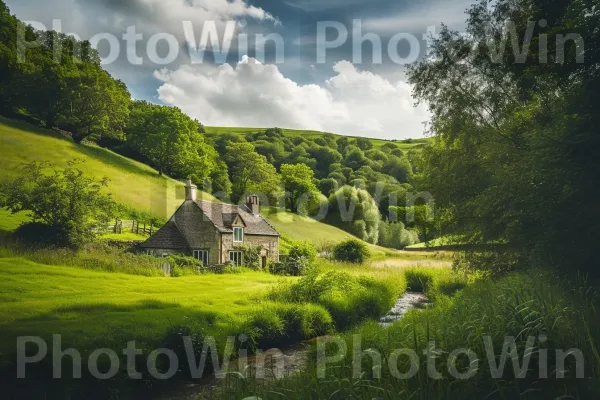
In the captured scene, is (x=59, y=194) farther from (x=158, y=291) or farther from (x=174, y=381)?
(x=174, y=381)

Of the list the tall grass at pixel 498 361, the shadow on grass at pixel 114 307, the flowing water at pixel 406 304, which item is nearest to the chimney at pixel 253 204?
the flowing water at pixel 406 304

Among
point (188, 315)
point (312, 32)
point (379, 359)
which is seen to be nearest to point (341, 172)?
point (312, 32)

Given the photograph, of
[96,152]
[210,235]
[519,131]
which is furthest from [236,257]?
[519,131]

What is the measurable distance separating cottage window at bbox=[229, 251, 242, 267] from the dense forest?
721 centimetres

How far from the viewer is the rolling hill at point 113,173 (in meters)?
18.0

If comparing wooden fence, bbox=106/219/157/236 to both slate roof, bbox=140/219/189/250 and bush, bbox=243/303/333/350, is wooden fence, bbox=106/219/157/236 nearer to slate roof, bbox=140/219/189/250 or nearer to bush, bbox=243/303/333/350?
slate roof, bbox=140/219/189/250

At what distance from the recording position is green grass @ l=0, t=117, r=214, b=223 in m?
18.2

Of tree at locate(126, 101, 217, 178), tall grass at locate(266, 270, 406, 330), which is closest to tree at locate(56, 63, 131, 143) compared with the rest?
tree at locate(126, 101, 217, 178)

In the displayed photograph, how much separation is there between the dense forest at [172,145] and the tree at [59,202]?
5.31m

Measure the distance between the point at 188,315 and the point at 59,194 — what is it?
759 centimetres

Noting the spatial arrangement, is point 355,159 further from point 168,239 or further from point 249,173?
point 168,239

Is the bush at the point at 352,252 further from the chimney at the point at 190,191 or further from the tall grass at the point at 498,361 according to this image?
the tall grass at the point at 498,361

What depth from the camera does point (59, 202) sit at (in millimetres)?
15273

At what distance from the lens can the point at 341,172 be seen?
1950 inches
